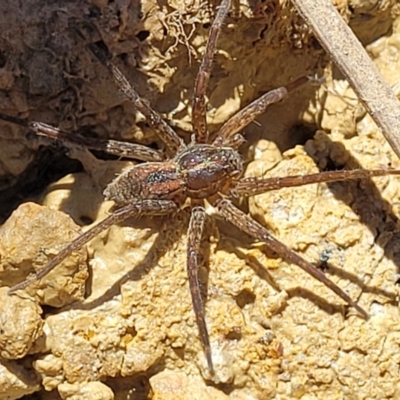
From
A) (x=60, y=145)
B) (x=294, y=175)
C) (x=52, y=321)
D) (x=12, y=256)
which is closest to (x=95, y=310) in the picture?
(x=52, y=321)

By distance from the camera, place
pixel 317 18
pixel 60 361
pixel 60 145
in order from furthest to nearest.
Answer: pixel 60 145
pixel 317 18
pixel 60 361

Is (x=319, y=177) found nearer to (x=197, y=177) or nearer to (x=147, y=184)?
(x=197, y=177)

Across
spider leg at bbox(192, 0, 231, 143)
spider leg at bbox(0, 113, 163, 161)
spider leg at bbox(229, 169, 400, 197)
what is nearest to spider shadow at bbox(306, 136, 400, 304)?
spider leg at bbox(229, 169, 400, 197)

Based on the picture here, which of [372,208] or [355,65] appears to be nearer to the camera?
[355,65]

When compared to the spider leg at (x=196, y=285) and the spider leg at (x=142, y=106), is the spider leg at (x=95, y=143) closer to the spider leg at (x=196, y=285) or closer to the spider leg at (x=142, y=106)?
the spider leg at (x=142, y=106)

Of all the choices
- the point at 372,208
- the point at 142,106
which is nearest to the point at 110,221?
the point at 142,106

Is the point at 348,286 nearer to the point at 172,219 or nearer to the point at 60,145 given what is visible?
the point at 172,219

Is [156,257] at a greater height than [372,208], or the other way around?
[156,257]
